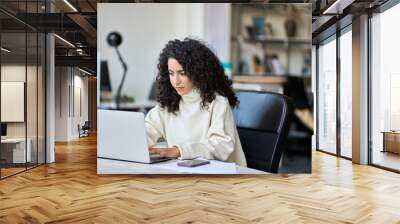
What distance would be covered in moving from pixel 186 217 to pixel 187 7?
302 centimetres

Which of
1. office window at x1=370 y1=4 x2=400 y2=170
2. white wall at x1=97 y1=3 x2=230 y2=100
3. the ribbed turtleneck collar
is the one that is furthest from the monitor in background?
office window at x1=370 y1=4 x2=400 y2=170

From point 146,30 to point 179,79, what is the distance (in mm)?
820

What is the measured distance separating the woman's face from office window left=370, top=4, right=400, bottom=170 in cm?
342

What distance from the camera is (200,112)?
5461mm

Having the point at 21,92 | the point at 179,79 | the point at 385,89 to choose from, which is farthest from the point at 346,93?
the point at 21,92

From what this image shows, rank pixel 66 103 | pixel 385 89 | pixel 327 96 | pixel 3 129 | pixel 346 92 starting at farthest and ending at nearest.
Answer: pixel 66 103, pixel 327 96, pixel 346 92, pixel 385 89, pixel 3 129

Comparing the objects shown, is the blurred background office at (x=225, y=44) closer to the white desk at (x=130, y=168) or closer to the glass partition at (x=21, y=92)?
the white desk at (x=130, y=168)

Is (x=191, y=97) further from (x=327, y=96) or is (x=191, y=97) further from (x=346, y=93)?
(x=327, y=96)

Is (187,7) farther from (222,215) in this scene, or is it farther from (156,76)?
(222,215)

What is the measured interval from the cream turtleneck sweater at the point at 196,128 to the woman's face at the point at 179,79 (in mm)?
81

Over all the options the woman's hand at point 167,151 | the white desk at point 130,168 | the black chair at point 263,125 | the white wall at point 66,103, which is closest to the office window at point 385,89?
the black chair at point 263,125

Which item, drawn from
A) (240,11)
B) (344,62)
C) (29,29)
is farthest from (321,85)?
(29,29)

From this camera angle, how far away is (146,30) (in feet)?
18.4

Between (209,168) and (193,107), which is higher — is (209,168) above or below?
below
